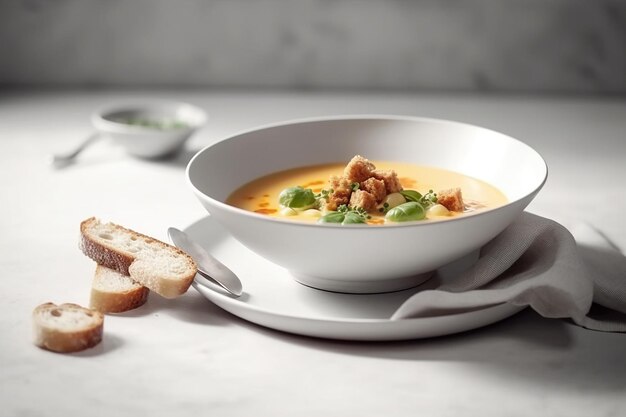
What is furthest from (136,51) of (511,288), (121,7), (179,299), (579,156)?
(511,288)

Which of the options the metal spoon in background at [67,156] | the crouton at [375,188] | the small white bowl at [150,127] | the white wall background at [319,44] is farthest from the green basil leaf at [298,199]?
the white wall background at [319,44]

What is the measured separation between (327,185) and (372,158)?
0.26 m

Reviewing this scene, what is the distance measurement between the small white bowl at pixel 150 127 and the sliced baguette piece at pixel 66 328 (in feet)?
4.96

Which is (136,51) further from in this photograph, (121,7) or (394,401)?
(394,401)

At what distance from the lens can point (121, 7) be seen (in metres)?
4.44

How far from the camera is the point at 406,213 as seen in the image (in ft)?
6.56

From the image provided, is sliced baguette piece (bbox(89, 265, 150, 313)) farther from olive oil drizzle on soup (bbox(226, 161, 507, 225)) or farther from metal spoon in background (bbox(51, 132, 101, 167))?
metal spoon in background (bbox(51, 132, 101, 167))

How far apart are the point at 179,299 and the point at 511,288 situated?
29.3 inches

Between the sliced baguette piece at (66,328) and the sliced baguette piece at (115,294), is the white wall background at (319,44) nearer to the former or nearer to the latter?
the sliced baguette piece at (115,294)

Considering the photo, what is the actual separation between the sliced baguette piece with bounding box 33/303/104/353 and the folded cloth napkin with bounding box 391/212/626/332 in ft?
1.97

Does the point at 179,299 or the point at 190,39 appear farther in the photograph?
the point at 190,39

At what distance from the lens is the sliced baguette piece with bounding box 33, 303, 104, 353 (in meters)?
1.84

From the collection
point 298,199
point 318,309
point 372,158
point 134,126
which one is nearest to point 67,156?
point 134,126

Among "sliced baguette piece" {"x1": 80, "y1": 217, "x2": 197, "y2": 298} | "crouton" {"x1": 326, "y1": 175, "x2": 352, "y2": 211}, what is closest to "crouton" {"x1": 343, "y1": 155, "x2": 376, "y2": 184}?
"crouton" {"x1": 326, "y1": 175, "x2": 352, "y2": 211}
